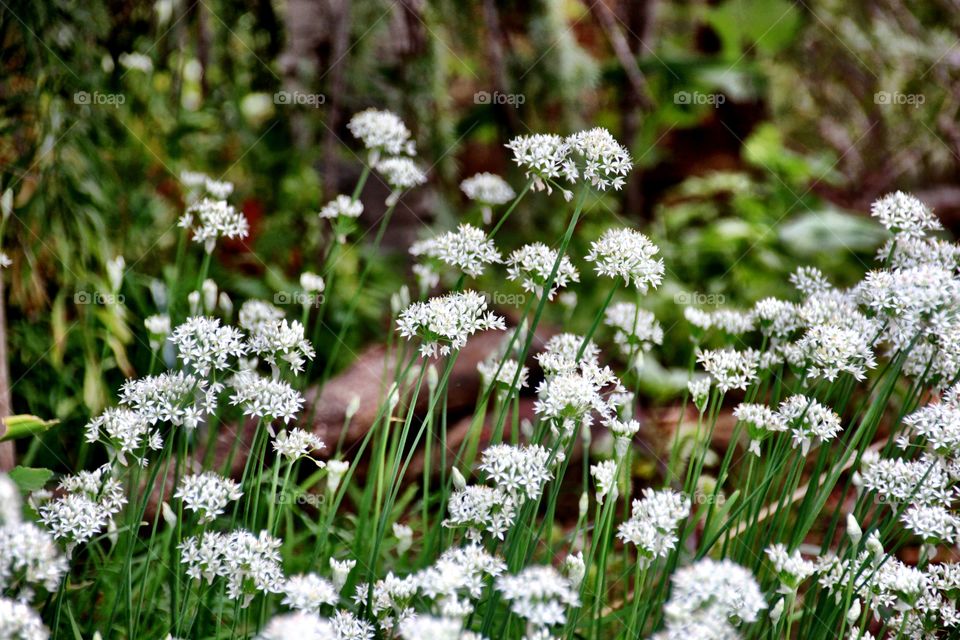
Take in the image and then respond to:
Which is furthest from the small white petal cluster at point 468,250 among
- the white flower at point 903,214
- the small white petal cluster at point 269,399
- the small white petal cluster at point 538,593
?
the white flower at point 903,214

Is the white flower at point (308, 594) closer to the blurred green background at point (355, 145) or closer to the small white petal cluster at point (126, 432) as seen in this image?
the small white petal cluster at point (126, 432)

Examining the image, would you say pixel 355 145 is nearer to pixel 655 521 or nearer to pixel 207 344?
pixel 207 344

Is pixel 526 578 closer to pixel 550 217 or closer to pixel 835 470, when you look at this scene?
pixel 835 470

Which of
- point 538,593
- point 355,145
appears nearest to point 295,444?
point 538,593

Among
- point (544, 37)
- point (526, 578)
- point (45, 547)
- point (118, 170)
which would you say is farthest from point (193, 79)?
point (526, 578)

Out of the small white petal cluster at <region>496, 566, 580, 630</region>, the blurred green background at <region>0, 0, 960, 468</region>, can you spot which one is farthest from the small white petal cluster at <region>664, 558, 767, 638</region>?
the blurred green background at <region>0, 0, 960, 468</region>

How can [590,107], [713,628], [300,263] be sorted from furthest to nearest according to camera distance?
[590,107]
[300,263]
[713,628]
